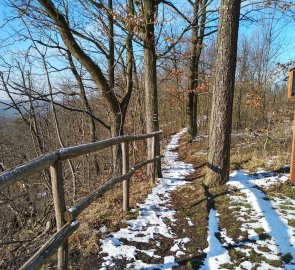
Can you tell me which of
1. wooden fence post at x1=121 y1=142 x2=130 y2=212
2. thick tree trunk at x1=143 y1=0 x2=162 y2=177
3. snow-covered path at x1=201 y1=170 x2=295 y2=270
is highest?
thick tree trunk at x1=143 y1=0 x2=162 y2=177

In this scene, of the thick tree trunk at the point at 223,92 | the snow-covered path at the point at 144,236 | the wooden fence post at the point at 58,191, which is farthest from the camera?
the thick tree trunk at the point at 223,92

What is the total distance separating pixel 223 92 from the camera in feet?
18.1

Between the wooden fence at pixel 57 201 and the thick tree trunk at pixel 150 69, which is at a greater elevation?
the thick tree trunk at pixel 150 69

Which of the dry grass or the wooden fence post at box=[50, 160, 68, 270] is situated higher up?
the wooden fence post at box=[50, 160, 68, 270]

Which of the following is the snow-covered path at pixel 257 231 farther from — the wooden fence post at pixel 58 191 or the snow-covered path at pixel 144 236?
the wooden fence post at pixel 58 191

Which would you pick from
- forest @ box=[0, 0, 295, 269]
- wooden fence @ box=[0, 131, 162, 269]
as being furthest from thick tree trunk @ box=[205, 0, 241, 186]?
wooden fence @ box=[0, 131, 162, 269]

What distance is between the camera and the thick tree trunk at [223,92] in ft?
17.4

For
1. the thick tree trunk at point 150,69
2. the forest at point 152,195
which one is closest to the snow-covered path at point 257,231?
the forest at point 152,195

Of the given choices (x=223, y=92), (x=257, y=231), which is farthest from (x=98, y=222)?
(x=223, y=92)

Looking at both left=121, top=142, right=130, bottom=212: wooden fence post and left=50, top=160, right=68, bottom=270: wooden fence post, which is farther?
left=121, top=142, right=130, bottom=212: wooden fence post

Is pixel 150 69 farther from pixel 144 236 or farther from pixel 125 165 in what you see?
pixel 144 236

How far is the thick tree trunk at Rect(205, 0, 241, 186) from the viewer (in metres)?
5.32

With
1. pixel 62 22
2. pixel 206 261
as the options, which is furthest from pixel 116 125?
pixel 206 261

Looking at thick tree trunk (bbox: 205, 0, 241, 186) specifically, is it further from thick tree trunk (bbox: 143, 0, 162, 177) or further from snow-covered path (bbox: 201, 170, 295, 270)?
thick tree trunk (bbox: 143, 0, 162, 177)
